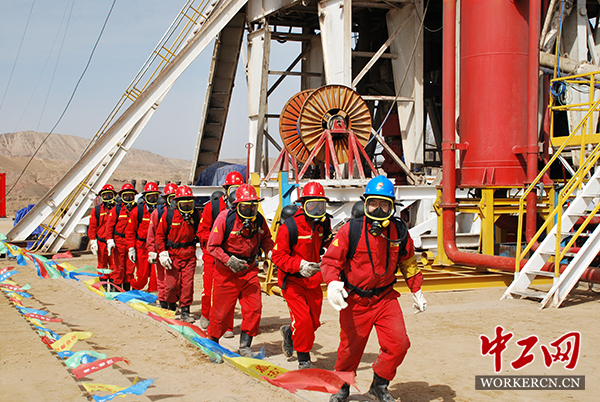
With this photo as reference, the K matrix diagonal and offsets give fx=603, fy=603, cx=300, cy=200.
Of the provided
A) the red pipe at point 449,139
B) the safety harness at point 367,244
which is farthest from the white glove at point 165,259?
the red pipe at point 449,139

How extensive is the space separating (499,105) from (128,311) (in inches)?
327

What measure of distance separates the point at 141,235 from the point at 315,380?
23.6ft

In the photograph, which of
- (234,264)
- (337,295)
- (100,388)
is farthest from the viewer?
(234,264)

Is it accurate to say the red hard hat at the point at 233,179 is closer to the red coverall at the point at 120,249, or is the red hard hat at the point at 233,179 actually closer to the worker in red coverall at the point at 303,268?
the worker in red coverall at the point at 303,268

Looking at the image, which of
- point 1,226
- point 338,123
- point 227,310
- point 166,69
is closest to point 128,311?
point 227,310

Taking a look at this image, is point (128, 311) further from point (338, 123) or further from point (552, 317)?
point (338, 123)

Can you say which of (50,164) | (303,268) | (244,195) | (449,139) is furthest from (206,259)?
(50,164)

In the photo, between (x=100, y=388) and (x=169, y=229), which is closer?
(x=100, y=388)

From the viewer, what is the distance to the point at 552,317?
29.3ft

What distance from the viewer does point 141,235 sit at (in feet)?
38.2

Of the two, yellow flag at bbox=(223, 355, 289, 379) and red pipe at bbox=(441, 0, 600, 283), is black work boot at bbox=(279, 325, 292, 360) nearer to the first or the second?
yellow flag at bbox=(223, 355, 289, 379)

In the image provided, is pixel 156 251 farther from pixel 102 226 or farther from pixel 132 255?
pixel 102 226

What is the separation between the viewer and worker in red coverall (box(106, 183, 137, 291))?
11820 millimetres

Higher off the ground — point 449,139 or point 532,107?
point 532,107
